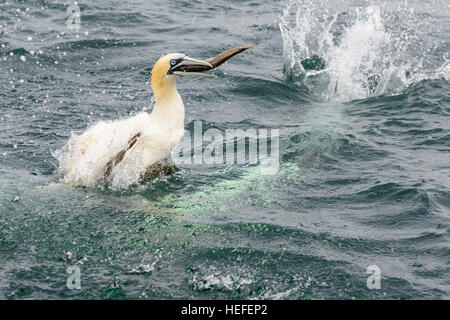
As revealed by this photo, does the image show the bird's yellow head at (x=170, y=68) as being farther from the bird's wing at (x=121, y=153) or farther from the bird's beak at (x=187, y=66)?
the bird's wing at (x=121, y=153)

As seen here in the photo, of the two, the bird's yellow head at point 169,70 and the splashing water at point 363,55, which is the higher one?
the splashing water at point 363,55

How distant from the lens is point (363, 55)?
41.6ft

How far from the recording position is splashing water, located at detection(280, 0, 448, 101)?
38.6 ft

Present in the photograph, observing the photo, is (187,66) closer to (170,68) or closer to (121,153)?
(170,68)

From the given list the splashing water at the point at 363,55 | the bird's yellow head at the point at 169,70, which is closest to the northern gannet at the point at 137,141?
the bird's yellow head at the point at 169,70

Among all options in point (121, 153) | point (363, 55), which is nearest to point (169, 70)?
point (121, 153)

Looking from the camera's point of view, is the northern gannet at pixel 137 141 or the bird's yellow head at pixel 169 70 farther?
the bird's yellow head at pixel 169 70

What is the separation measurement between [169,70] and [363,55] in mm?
5862

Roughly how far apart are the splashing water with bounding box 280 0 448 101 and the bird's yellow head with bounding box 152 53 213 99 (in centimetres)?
427

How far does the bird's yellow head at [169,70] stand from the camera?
8.08 m

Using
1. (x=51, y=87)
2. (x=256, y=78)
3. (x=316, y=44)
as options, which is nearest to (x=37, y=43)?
(x=51, y=87)

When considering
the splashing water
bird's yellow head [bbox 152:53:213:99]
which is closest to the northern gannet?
bird's yellow head [bbox 152:53:213:99]

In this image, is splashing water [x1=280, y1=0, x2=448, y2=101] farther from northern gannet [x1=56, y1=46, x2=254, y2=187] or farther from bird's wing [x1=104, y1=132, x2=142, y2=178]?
bird's wing [x1=104, y1=132, x2=142, y2=178]

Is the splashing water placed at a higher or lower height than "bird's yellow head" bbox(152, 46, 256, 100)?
higher
